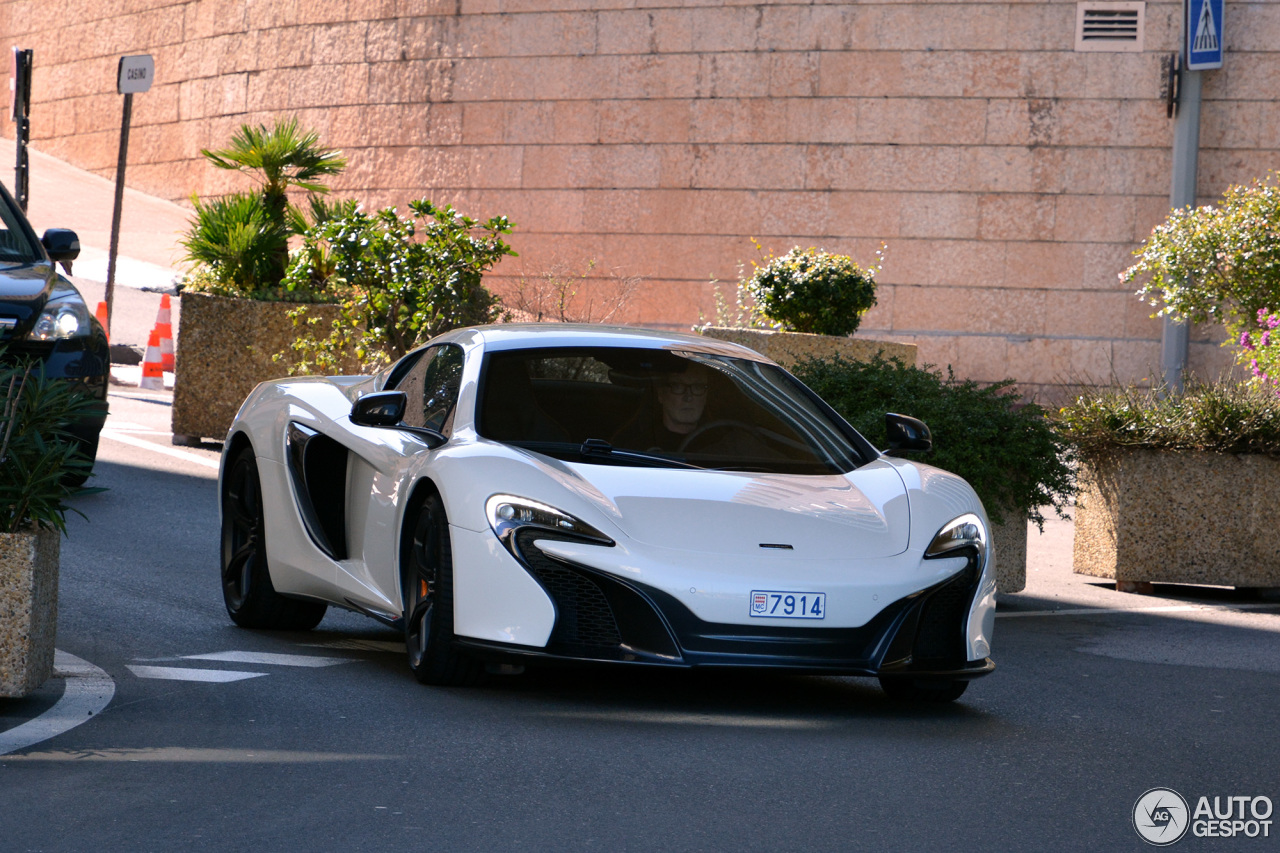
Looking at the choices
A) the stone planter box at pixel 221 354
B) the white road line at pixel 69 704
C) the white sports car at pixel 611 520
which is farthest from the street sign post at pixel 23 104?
the white road line at pixel 69 704

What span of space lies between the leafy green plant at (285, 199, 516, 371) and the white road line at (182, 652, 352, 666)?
21.7 feet

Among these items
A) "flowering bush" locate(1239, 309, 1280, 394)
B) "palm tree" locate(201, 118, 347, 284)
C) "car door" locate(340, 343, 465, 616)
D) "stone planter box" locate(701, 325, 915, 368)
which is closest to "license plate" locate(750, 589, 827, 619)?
"car door" locate(340, 343, 465, 616)

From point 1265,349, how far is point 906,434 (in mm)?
7144

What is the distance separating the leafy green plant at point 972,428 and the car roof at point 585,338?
2.22 meters

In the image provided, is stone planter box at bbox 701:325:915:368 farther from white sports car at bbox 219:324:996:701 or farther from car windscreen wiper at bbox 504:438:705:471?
car windscreen wiper at bbox 504:438:705:471

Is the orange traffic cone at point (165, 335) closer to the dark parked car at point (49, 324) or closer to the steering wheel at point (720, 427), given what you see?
the dark parked car at point (49, 324)

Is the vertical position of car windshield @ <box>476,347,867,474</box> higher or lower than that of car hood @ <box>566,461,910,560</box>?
higher

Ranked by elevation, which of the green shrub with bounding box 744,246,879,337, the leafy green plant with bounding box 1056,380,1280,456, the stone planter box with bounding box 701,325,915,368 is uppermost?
the green shrub with bounding box 744,246,879,337

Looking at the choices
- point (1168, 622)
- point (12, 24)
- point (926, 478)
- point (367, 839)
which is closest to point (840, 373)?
point (1168, 622)

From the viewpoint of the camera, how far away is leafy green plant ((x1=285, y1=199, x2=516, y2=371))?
13.2 m

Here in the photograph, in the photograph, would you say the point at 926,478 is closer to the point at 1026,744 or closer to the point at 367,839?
the point at 1026,744

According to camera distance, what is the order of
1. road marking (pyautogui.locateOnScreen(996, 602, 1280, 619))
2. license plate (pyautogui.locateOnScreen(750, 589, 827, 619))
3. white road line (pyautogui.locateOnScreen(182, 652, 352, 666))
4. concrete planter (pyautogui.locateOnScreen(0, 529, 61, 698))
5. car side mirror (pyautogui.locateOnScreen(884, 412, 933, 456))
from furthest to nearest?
road marking (pyautogui.locateOnScreen(996, 602, 1280, 619)) → car side mirror (pyautogui.locateOnScreen(884, 412, 933, 456)) → white road line (pyautogui.locateOnScreen(182, 652, 352, 666)) → license plate (pyautogui.locateOnScreen(750, 589, 827, 619)) → concrete planter (pyautogui.locateOnScreen(0, 529, 61, 698))

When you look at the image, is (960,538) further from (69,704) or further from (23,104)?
(23,104)

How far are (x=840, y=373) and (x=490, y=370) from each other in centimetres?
370
